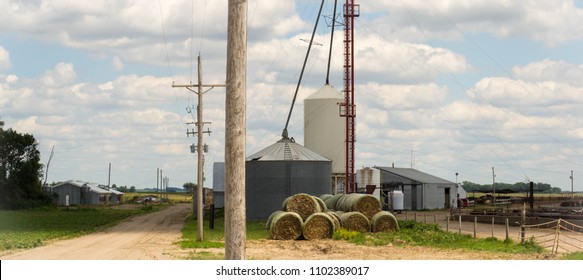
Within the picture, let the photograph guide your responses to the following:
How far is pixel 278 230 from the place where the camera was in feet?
118

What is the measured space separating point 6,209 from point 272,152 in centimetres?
5186

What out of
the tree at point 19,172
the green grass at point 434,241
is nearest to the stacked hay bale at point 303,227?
the green grass at point 434,241

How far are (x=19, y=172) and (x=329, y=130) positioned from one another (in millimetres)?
54659

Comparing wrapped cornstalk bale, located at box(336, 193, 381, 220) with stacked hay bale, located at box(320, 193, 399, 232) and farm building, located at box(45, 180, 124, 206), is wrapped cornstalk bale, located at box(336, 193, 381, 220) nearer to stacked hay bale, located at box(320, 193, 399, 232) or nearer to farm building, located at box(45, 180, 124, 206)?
stacked hay bale, located at box(320, 193, 399, 232)

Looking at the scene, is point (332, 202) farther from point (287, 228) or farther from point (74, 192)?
point (74, 192)

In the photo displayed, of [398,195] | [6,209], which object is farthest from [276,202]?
[6,209]

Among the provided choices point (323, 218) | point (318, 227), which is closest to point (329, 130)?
point (323, 218)

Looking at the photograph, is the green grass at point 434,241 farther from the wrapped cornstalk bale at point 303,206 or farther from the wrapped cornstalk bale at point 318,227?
the wrapped cornstalk bale at point 303,206

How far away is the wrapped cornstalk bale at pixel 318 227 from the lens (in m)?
35.8

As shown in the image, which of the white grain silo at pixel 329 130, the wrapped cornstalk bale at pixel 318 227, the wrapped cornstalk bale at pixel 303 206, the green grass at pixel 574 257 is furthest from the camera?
the white grain silo at pixel 329 130

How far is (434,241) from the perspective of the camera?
34.2 meters

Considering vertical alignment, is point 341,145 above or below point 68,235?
above

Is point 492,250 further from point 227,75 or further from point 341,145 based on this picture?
point 341,145

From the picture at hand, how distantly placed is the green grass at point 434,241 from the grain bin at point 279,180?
1924 centimetres
